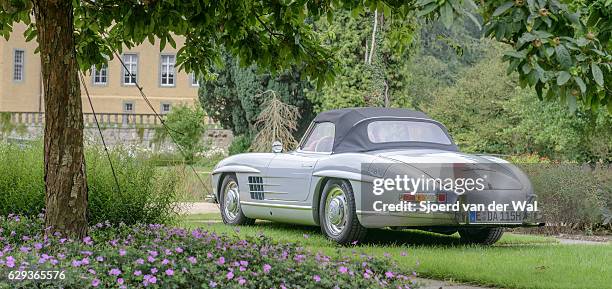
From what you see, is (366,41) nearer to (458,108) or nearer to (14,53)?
(458,108)

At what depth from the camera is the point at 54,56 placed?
7.21 metres

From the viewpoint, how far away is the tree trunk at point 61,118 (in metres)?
7.20

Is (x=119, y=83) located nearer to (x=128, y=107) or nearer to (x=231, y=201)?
(x=128, y=107)

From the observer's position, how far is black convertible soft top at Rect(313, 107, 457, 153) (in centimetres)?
1102

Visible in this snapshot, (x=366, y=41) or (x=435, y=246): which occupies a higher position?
(x=366, y=41)

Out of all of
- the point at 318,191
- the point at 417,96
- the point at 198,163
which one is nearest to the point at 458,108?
the point at 198,163

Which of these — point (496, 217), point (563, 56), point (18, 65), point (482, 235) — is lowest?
point (482, 235)

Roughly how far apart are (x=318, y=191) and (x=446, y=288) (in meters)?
3.83

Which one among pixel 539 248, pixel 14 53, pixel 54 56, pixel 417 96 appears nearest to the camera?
pixel 54 56

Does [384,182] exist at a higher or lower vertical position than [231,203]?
higher

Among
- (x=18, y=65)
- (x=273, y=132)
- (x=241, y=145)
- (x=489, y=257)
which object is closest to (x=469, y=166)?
(x=489, y=257)

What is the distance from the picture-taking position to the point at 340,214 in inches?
415

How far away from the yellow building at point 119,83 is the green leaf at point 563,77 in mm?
Answer: 51419

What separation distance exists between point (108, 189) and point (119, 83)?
49.0 meters
